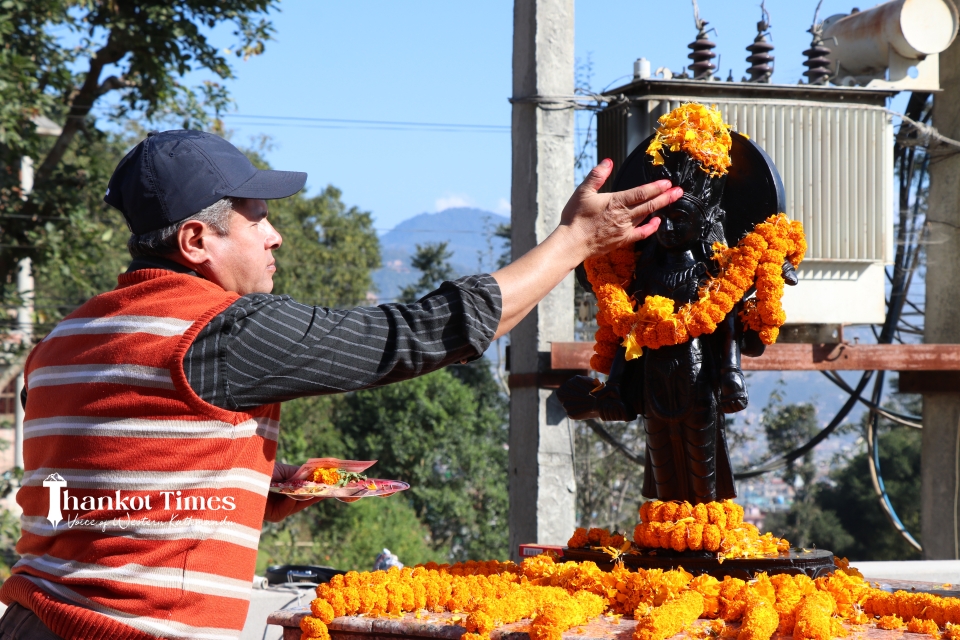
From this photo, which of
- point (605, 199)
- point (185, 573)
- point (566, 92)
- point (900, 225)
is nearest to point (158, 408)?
point (185, 573)

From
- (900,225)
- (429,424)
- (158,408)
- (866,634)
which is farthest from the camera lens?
(429,424)

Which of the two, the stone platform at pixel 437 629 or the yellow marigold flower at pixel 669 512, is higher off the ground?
the yellow marigold flower at pixel 669 512

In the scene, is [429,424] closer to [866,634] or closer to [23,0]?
[23,0]

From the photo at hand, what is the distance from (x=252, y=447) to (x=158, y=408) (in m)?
0.20

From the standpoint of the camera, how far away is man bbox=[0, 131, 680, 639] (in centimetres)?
173

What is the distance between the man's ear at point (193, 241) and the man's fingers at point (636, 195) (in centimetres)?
95

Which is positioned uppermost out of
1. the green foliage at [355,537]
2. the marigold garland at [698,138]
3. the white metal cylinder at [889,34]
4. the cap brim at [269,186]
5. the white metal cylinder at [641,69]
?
the white metal cylinder at [889,34]

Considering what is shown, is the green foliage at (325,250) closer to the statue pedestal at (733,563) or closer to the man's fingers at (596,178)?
the statue pedestal at (733,563)

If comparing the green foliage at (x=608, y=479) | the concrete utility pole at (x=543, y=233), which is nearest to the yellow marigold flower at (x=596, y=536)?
the concrete utility pole at (x=543, y=233)

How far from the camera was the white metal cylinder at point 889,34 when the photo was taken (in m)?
7.37

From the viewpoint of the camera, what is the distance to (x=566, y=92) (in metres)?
6.92

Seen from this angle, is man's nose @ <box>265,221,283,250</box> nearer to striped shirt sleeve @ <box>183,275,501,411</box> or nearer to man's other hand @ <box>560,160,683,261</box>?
striped shirt sleeve @ <box>183,275,501,411</box>

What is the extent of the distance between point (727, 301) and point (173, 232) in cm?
273

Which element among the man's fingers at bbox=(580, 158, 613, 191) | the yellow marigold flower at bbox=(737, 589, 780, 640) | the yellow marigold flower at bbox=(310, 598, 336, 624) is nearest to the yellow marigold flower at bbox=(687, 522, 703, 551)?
the yellow marigold flower at bbox=(737, 589, 780, 640)
